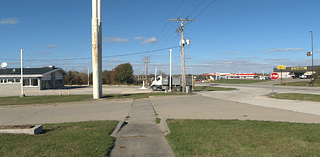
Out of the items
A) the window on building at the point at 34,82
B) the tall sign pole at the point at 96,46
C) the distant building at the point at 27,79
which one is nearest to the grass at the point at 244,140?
the tall sign pole at the point at 96,46

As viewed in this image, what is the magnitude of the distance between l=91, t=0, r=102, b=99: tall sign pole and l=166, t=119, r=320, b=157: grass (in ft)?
45.5

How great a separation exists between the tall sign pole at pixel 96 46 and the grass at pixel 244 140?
13.9 m

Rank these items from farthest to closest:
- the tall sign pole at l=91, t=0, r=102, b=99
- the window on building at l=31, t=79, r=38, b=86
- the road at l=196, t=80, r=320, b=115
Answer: the window on building at l=31, t=79, r=38, b=86
the tall sign pole at l=91, t=0, r=102, b=99
the road at l=196, t=80, r=320, b=115

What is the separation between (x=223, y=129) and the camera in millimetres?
7367

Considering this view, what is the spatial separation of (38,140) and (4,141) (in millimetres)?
799

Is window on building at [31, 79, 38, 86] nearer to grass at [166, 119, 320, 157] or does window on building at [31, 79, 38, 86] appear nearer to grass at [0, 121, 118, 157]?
grass at [0, 121, 118, 157]

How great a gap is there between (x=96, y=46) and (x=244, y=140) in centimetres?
1686

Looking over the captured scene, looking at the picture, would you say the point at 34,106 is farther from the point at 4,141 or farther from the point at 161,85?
the point at 161,85

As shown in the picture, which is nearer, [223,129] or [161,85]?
[223,129]

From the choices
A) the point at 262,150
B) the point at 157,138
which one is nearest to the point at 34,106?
the point at 157,138

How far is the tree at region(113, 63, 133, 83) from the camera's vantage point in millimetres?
64250

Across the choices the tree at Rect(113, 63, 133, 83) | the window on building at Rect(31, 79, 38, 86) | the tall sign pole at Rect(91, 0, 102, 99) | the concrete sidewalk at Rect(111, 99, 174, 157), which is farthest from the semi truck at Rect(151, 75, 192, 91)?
the tree at Rect(113, 63, 133, 83)

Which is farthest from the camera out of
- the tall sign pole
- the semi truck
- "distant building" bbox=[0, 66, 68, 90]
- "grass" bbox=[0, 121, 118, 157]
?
"distant building" bbox=[0, 66, 68, 90]

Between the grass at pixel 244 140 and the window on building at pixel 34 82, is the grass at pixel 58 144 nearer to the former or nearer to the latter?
the grass at pixel 244 140
